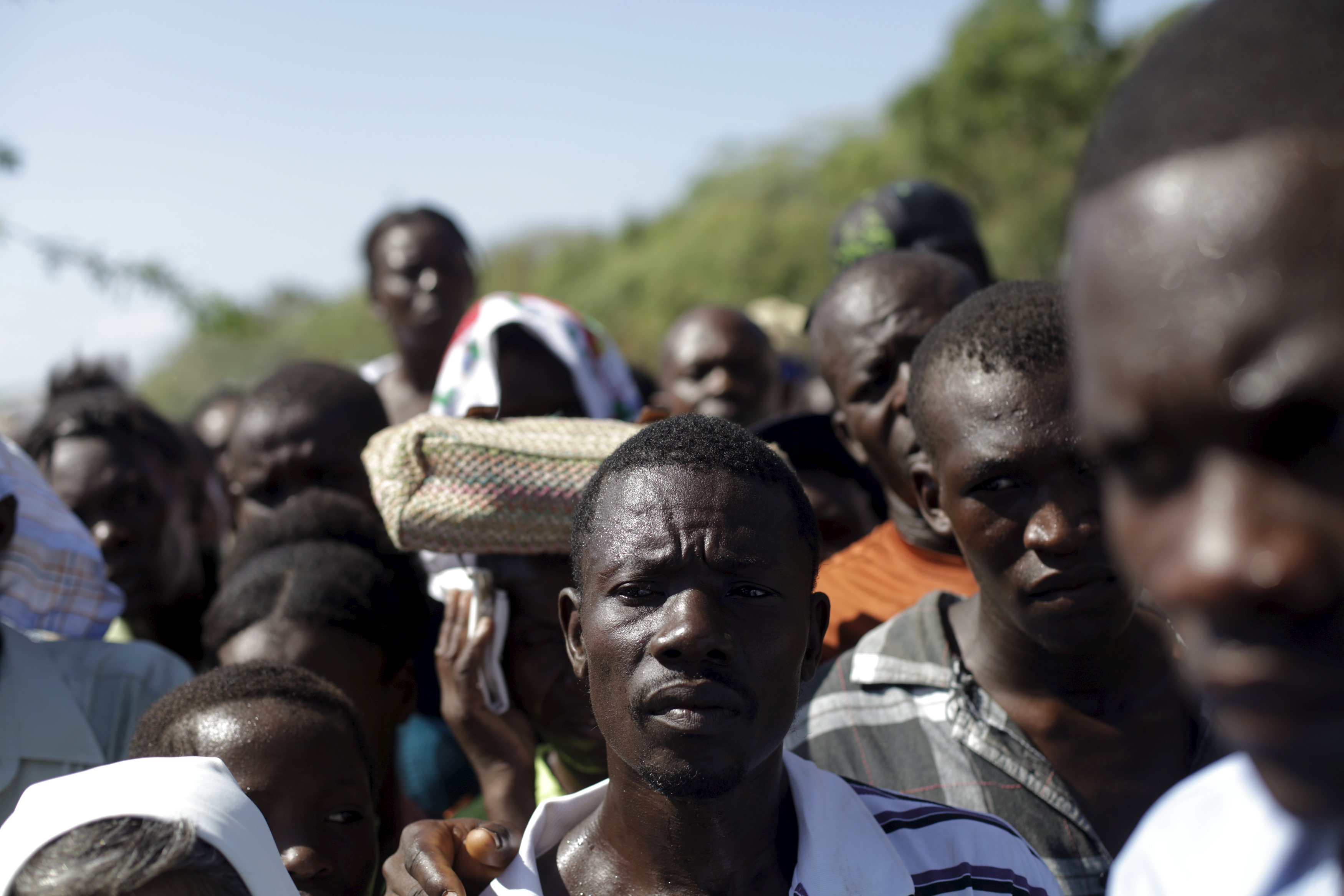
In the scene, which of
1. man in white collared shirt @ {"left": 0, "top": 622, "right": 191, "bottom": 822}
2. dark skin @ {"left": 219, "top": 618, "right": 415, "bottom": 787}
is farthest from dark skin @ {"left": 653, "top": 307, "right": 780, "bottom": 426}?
man in white collared shirt @ {"left": 0, "top": 622, "right": 191, "bottom": 822}

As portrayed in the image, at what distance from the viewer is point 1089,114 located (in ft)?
54.7

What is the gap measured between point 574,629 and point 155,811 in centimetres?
71

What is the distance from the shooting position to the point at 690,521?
1828 millimetres

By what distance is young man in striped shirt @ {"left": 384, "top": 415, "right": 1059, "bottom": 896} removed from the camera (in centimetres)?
174

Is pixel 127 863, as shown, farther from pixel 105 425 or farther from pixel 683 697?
pixel 105 425

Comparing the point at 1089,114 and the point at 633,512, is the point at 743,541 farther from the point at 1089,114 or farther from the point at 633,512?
the point at 1089,114

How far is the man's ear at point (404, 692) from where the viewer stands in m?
2.97

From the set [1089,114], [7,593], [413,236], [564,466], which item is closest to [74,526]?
[7,593]

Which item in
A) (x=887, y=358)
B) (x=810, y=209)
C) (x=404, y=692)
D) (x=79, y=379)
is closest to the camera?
(x=404, y=692)

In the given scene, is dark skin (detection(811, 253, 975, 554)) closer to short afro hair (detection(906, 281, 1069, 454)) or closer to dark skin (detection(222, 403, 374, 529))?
short afro hair (detection(906, 281, 1069, 454))

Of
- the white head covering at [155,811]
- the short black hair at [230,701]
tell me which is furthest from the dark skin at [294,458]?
the white head covering at [155,811]

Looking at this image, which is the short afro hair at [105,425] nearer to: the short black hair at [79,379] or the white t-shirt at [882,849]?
the short black hair at [79,379]

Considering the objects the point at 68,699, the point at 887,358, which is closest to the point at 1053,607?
the point at 887,358

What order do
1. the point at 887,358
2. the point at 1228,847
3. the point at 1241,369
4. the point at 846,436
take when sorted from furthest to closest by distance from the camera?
the point at 846,436, the point at 887,358, the point at 1228,847, the point at 1241,369
